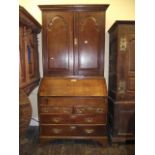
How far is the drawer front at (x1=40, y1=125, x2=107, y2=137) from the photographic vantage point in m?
2.83

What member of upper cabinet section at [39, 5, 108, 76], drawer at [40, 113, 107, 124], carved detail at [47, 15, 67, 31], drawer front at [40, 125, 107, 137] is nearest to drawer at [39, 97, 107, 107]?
drawer at [40, 113, 107, 124]

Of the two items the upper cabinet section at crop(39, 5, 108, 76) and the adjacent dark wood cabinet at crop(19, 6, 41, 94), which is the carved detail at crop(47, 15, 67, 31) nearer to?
the upper cabinet section at crop(39, 5, 108, 76)

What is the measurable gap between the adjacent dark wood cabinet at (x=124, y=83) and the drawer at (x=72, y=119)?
0.23m

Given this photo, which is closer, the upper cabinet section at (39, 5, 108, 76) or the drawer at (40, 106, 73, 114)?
the drawer at (40, 106, 73, 114)

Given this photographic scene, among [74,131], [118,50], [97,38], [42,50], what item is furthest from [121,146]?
[42,50]

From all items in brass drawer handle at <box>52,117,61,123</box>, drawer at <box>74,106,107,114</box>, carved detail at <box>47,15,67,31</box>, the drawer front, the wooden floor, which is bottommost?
the wooden floor

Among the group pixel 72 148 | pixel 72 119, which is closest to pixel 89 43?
pixel 72 119

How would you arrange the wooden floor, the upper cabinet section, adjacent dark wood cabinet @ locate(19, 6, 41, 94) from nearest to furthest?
adjacent dark wood cabinet @ locate(19, 6, 41, 94)
the wooden floor
the upper cabinet section

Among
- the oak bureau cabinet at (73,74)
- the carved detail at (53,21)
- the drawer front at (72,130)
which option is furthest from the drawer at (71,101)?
the carved detail at (53,21)

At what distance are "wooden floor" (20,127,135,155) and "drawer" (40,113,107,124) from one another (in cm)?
35

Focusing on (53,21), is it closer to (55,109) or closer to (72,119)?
(55,109)

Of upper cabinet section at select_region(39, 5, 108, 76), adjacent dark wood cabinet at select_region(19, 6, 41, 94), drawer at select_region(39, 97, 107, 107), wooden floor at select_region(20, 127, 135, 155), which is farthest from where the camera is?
upper cabinet section at select_region(39, 5, 108, 76)

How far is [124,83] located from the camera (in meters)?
2.78

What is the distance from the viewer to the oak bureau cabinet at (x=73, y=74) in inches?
110
